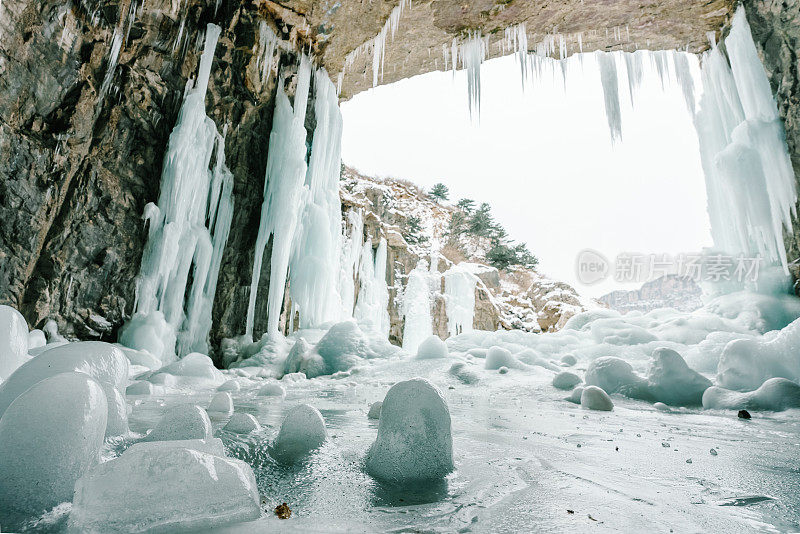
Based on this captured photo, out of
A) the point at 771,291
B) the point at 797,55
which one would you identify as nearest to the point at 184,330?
the point at 771,291

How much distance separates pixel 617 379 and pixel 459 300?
48.7 ft

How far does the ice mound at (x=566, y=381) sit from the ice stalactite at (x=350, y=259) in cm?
1059

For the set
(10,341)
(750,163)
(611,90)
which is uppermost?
(611,90)

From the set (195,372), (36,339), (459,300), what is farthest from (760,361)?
(459,300)

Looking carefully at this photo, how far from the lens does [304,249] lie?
9711 millimetres

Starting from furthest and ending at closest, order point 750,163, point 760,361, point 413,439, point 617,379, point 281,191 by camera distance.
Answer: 1. point 281,191
2. point 750,163
3. point 617,379
4. point 760,361
5. point 413,439

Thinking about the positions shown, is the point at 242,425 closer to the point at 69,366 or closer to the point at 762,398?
the point at 69,366

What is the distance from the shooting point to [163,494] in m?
0.94

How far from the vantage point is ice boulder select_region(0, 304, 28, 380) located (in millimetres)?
2264

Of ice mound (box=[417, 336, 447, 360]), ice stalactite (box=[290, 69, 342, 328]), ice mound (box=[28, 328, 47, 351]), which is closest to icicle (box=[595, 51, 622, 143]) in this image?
ice stalactite (box=[290, 69, 342, 328])

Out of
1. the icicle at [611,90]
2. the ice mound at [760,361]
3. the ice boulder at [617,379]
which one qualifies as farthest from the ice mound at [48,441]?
the icicle at [611,90]

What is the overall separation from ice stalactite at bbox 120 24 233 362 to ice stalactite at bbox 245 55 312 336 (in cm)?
108

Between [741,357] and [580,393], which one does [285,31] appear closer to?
[580,393]

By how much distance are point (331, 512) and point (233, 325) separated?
875 centimetres
